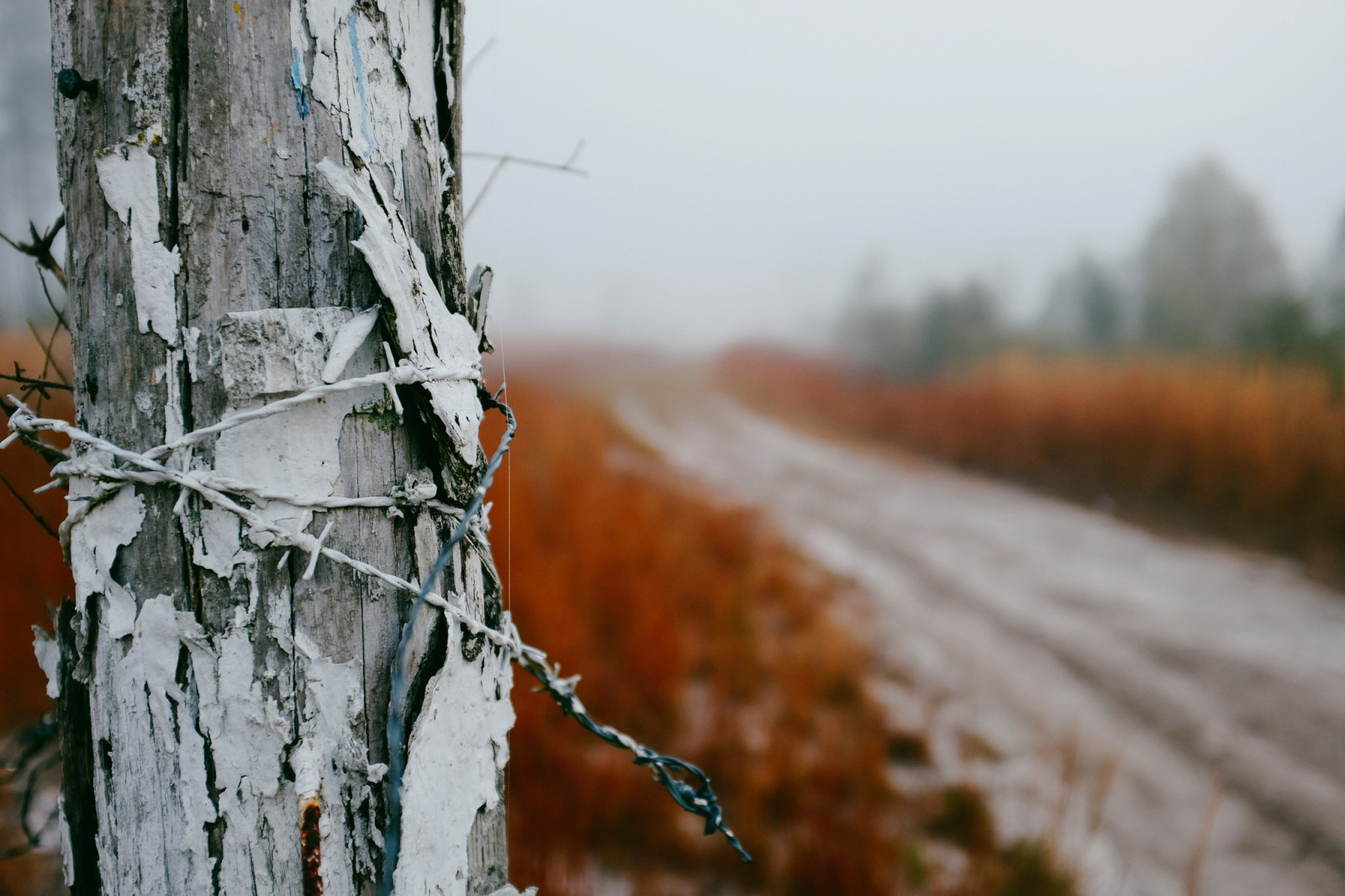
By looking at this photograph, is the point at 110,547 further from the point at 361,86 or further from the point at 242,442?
the point at 361,86

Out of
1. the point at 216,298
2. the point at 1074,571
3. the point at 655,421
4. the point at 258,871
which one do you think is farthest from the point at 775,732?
the point at 655,421

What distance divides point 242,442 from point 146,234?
0.20 m

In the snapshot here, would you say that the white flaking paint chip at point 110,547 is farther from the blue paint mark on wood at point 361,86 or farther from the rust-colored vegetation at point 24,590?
the rust-colored vegetation at point 24,590

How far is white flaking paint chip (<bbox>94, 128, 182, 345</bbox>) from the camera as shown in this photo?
0.59 metres

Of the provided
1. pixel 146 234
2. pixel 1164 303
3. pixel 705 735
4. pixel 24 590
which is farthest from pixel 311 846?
pixel 1164 303

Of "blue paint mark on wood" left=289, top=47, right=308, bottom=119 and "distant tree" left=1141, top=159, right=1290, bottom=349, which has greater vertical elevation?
"distant tree" left=1141, top=159, right=1290, bottom=349

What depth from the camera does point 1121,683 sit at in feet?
10.6

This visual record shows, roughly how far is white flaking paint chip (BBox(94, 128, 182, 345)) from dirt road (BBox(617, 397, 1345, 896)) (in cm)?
209

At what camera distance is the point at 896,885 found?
70.7 inches

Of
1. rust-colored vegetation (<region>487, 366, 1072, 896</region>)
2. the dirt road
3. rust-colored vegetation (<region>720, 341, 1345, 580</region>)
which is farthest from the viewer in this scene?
rust-colored vegetation (<region>720, 341, 1345, 580</region>)

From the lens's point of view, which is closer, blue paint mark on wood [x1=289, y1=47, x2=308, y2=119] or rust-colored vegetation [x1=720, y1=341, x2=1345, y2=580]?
blue paint mark on wood [x1=289, y1=47, x2=308, y2=119]

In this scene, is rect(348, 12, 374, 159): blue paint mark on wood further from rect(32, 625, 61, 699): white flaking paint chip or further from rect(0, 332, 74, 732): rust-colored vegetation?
rect(0, 332, 74, 732): rust-colored vegetation

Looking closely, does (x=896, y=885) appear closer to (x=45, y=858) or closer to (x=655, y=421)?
(x=45, y=858)

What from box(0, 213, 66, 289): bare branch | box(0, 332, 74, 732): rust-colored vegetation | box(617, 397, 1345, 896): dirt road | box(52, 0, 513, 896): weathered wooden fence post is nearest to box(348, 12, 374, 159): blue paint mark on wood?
box(52, 0, 513, 896): weathered wooden fence post
